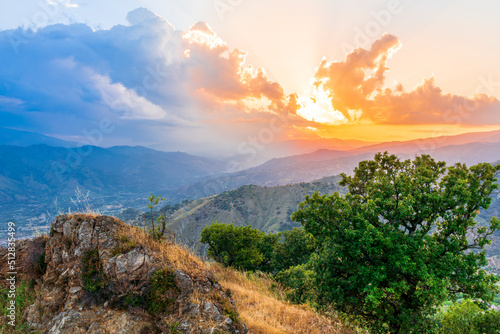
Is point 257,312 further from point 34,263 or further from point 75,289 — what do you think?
point 34,263

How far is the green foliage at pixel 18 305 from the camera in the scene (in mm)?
7531

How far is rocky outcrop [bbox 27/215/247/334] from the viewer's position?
268 inches

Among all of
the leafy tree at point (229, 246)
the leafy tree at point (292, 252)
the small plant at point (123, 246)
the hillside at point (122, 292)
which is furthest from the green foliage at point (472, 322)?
the leafy tree at point (229, 246)

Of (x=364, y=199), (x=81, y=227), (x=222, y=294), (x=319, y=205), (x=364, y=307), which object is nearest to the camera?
(x=222, y=294)

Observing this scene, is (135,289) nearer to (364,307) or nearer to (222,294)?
(222,294)

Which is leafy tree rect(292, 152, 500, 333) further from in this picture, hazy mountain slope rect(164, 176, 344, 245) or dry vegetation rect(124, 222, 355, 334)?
hazy mountain slope rect(164, 176, 344, 245)

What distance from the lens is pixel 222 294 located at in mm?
7891

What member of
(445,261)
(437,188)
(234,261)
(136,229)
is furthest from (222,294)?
(234,261)

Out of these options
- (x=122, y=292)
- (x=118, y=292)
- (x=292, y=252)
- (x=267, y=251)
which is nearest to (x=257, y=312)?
(x=122, y=292)

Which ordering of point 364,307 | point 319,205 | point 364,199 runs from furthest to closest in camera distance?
point 364,199 → point 319,205 → point 364,307

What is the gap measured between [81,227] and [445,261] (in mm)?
17905

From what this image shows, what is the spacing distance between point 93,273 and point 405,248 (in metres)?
14.9

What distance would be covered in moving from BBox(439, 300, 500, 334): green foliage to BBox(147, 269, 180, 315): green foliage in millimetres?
16590

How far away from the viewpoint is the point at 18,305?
8219 millimetres
